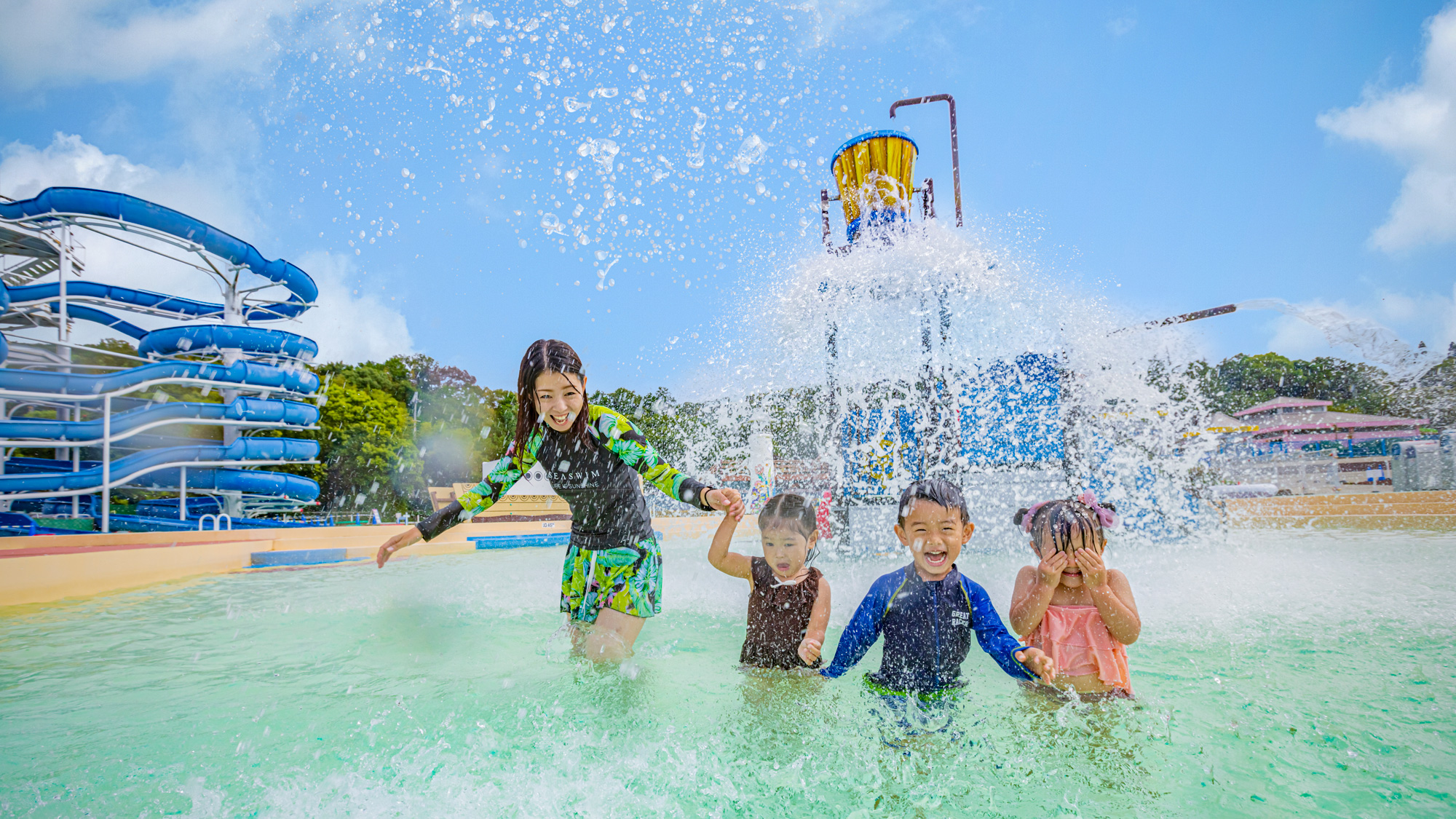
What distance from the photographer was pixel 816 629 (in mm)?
2754

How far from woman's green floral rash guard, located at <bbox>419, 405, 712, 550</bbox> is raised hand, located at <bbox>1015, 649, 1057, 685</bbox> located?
5.42 feet

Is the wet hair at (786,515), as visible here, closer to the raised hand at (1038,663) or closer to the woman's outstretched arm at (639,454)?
the woman's outstretched arm at (639,454)

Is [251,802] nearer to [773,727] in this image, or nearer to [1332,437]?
[773,727]

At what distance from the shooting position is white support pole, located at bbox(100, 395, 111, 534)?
1608 centimetres

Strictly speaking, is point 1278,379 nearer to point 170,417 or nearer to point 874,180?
point 874,180

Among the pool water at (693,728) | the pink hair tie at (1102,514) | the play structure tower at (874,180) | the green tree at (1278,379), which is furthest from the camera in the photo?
the green tree at (1278,379)

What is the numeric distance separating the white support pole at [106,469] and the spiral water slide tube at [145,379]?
0.15ft

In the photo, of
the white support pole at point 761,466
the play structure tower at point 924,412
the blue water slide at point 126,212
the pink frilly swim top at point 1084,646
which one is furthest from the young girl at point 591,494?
the blue water slide at point 126,212

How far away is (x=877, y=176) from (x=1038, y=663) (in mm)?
7654

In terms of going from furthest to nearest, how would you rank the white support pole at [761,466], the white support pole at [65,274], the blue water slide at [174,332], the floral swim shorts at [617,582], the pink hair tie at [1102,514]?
the blue water slide at [174,332]
the white support pole at [65,274]
the white support pole at [761,466]
the floral swim shorts at [617,582]
the pink hair tie at [1102,514]

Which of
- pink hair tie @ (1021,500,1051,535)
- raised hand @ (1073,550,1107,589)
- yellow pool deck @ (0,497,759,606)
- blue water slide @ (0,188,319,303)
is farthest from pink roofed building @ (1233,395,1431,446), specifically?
blue water slide @ (0,188,319,303)

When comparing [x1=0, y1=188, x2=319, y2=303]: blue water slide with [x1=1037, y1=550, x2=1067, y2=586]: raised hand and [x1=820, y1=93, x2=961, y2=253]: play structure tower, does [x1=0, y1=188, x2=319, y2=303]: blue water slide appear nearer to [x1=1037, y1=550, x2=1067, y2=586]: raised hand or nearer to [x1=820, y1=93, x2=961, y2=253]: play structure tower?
[x1=820, y1=93, x2=961, y2=253]: play structure tower

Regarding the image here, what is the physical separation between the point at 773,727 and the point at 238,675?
9.62 ft

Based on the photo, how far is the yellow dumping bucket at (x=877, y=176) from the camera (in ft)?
28.8
